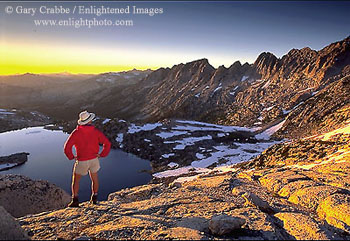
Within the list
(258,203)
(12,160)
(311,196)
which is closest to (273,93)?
(12,160)

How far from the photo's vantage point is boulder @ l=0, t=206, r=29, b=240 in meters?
4.88

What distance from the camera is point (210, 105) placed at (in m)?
165

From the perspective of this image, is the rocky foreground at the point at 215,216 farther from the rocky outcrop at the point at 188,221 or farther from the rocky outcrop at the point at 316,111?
the rocky outcrop at the point at 316,111

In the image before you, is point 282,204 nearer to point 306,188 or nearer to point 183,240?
point 306,188

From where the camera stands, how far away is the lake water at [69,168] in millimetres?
52812

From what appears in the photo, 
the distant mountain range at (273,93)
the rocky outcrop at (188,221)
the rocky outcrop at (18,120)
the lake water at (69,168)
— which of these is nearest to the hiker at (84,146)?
the rocky outcrop at (188,221)

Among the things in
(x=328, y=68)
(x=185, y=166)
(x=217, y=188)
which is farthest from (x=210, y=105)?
(x=217, y=188)

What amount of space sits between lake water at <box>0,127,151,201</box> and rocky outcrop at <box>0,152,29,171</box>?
1.98 meters

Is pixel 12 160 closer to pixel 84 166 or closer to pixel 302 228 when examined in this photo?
pixel 84 166

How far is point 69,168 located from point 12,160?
2593 centimetres

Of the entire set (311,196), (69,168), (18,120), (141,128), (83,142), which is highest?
(83,142)

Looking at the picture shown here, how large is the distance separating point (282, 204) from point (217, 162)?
4721cm

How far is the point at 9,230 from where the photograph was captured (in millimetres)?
4996

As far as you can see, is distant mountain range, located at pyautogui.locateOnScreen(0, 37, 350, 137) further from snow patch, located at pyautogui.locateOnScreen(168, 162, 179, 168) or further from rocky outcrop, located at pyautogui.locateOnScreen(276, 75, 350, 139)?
snow patch, located at pyautogui.locateOnScreen(168, 162, 179, 168)
